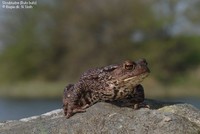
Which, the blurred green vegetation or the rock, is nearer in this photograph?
the rock

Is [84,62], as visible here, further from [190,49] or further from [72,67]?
[190,49]

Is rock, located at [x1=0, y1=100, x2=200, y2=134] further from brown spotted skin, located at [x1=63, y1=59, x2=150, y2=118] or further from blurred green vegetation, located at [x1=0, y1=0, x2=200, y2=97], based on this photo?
blurred green vegetation, located at [x1=0, y1=0, x2=200, y2=97]

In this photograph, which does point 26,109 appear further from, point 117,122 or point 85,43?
point 117,122

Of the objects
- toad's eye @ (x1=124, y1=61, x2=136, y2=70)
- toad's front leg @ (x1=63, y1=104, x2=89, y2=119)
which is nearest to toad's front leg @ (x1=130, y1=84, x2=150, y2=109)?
toad's eye @ (x1=124, y1=61, x2=136, y2=70)

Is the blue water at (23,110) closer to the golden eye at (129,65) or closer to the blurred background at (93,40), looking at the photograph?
the blurred background at (93,40)

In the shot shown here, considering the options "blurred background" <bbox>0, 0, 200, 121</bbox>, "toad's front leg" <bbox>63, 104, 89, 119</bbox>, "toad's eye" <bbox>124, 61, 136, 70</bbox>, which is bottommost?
"toad's front leg" <bbox>63, 104, 89, 119</bbox>

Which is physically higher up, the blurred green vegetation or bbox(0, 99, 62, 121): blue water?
the blurred green vegetation
